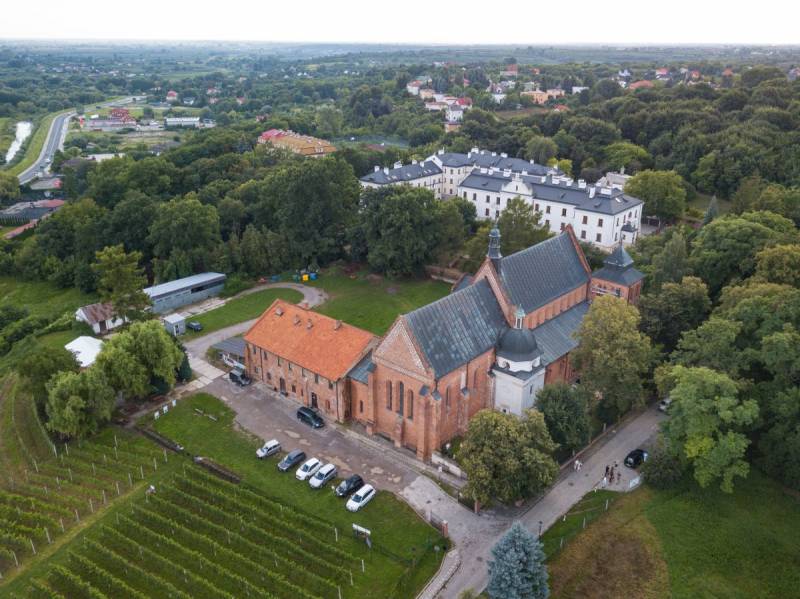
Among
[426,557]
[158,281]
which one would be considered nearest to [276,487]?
[426,557]

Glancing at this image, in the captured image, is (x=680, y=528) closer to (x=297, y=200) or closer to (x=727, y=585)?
(x=727, y=585)

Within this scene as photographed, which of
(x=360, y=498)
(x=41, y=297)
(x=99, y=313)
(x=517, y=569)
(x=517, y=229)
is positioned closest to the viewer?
(x=517, y=569)

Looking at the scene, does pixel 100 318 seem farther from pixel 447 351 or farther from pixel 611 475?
pixel 611 475

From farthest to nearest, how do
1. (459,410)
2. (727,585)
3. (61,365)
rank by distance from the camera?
(61,365) → (459,410) → (727,585)

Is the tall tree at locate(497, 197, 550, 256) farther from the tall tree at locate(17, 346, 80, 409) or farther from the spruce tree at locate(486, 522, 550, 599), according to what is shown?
the tall tree at locate(17, 346, 80, 409)

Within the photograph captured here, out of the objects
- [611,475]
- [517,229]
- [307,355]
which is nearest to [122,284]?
[307,355]

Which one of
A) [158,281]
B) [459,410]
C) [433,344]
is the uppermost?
[433,344]

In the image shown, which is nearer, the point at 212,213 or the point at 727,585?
the point at 727,585
